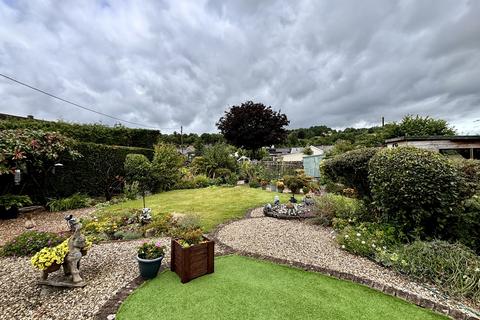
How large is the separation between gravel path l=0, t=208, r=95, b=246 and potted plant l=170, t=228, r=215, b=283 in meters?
4.33

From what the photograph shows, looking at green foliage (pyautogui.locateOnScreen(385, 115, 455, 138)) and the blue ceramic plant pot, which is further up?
green foliage (pyautogui.locateOnScreen(385, 115, 455, 138))

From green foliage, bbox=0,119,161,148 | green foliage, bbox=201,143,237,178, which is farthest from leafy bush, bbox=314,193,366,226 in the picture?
green foliage, bbox=0,119,161,148

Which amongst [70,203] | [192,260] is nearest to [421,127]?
[192,260]

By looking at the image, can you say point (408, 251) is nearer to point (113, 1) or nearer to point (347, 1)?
point (347, 1)

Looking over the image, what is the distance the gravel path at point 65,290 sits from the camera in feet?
7.86

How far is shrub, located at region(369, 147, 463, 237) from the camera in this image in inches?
141

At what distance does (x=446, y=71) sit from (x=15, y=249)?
18.7 metres

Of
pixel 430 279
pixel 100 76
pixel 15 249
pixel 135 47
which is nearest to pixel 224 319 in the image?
pixel 430 279

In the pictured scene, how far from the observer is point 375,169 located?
4.25 metres

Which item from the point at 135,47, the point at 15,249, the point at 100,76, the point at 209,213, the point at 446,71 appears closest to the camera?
the point at 15,249

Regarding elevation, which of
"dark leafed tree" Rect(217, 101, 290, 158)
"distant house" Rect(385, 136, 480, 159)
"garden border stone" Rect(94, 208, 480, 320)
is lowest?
"garden border stone" Rect(94, 208, 480, 320)

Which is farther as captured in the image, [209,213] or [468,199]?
[209,213]

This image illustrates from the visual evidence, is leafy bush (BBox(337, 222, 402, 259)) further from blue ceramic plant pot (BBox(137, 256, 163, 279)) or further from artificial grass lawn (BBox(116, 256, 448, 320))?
blue ceramic plant pot (BBox(137, 256, 163, 279))

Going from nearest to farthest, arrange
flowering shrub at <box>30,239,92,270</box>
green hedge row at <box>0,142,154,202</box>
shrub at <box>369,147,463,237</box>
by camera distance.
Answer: flowering shrub at <box>30,239,92,270</box>
shrub at <box>369,147,463,237</box>
green hedge row at <box>0,142,154,202</box>
